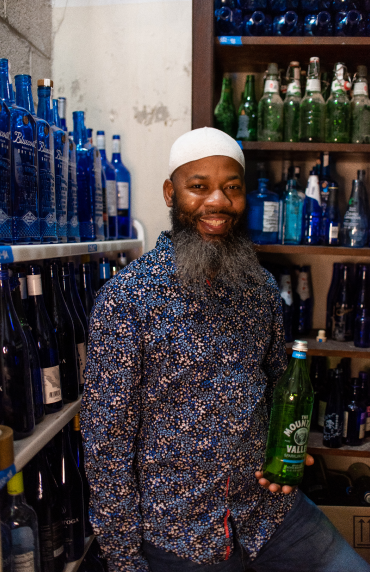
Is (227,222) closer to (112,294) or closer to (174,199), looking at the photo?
(174,199)

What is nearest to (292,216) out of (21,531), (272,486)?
(272,486)

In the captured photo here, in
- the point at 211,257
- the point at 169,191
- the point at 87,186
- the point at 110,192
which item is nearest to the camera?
the point at 211,257

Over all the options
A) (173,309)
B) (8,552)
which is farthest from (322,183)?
(8,552)

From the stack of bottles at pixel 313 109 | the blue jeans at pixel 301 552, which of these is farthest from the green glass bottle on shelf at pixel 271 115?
the blue jeans at pixel 301 552

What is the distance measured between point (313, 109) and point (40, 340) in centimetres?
137

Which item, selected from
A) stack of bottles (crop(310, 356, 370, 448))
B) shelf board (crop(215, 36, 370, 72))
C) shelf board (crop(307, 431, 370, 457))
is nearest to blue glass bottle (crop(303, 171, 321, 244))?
shelf board (crop(215, 36, 370, 72))

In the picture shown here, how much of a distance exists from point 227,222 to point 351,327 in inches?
38.8

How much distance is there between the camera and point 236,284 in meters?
1.22

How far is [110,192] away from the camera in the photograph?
1708 millimetres

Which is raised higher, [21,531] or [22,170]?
[22,170]

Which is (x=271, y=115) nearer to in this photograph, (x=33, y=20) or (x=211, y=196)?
(x=211, y=196)

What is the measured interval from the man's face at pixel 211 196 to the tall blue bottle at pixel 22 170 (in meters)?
0.41

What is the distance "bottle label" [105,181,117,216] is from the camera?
1701mm

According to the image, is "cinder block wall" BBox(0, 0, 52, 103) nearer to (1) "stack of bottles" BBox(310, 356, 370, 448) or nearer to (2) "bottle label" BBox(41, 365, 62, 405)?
(2) "bottle label" BBox(41, 365, 62, 405)
